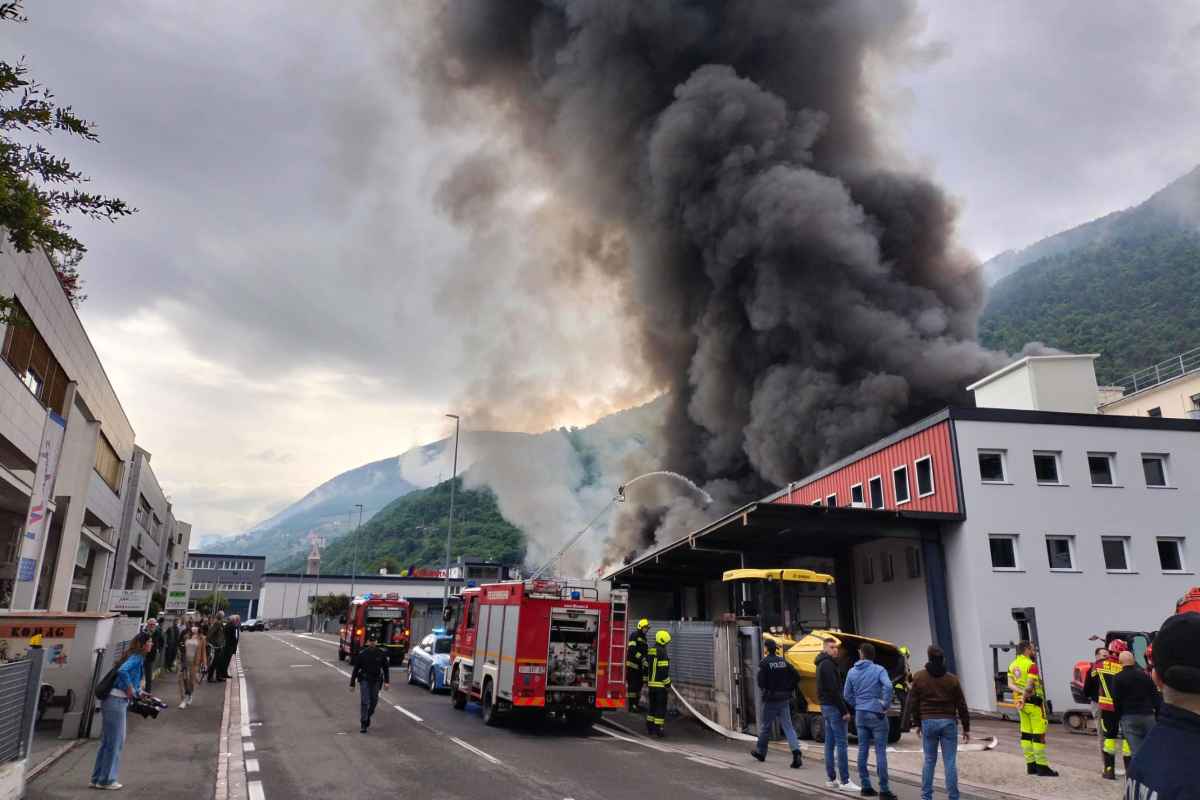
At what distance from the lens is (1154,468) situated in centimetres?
2184

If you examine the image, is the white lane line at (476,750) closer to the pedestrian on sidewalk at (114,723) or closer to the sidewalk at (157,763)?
the sidewalk at (157,763)

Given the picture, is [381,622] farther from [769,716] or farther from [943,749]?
[943,749]

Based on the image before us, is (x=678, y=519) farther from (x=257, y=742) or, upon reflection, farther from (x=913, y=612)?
(x=257, y=742)

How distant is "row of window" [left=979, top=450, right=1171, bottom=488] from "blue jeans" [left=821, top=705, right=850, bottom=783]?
43.6 ft

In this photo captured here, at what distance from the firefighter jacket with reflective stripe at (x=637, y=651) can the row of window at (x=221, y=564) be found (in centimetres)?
10275

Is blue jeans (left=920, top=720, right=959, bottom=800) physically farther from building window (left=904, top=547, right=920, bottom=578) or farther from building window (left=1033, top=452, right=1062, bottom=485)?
building window (left=1033, top=452, right=1062, bottom=485)

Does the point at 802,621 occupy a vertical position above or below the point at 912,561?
below

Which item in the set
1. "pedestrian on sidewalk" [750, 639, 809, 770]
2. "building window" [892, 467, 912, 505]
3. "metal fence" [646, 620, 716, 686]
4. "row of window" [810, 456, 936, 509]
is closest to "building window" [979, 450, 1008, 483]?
"row of window" [810, 456, 936, 509]

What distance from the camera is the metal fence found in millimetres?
14836

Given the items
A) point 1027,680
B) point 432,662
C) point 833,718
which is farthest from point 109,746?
point 432,662

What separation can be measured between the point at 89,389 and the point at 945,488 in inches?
1054

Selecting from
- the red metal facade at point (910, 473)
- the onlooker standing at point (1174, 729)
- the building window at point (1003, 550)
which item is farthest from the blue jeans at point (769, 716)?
the building window at point (1003, 550)

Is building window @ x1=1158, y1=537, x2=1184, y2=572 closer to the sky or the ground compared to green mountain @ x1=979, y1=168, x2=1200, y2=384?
closer to the ground

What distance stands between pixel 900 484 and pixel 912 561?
8.26 feet
